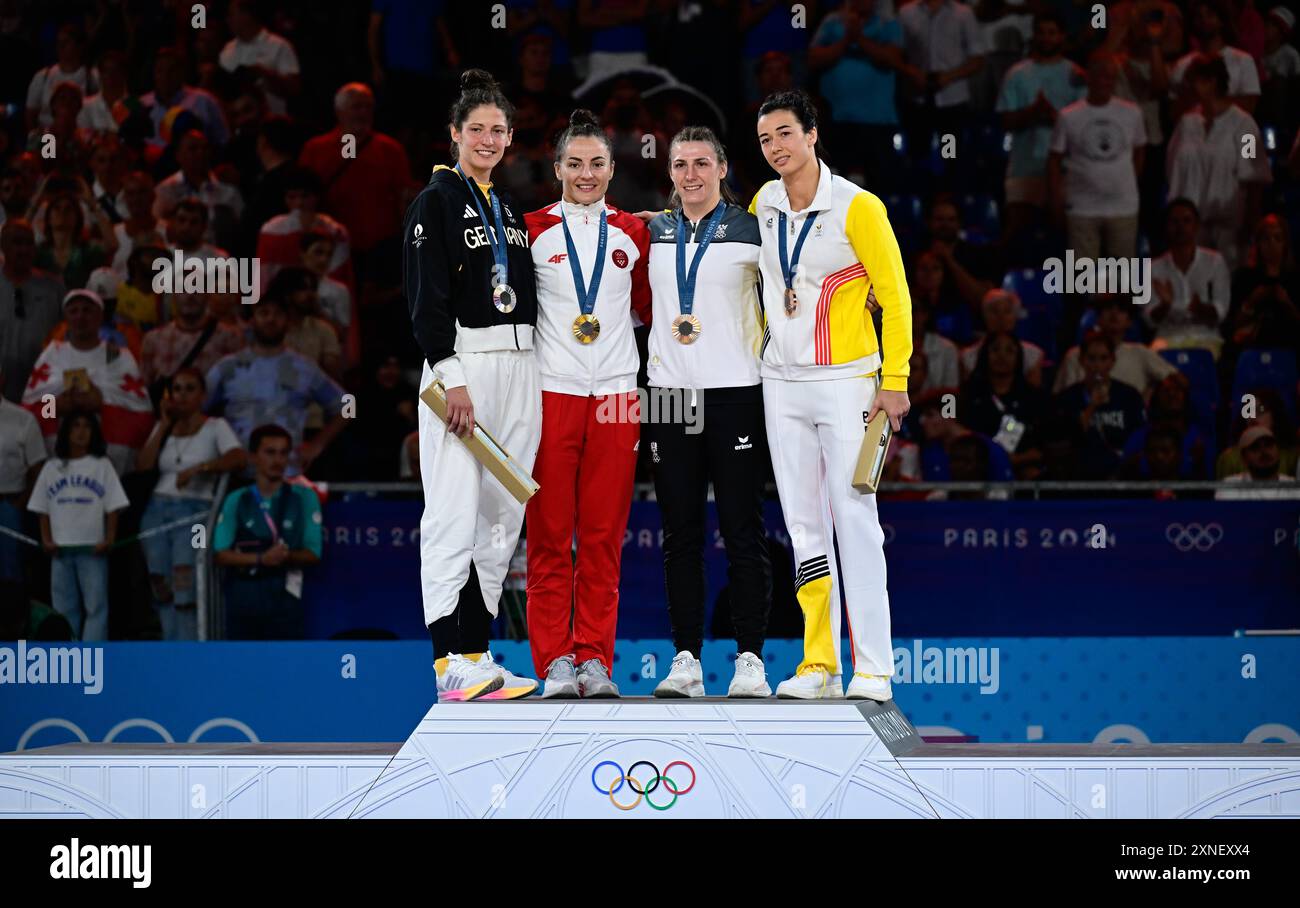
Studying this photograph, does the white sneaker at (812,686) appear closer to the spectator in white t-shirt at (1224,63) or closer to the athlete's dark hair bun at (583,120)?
the athlete's dark hair bun at (583,120)

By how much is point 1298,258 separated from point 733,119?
364 centimetres

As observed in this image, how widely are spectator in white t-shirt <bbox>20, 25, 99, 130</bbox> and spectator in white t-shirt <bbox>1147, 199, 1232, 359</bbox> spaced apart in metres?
6.86

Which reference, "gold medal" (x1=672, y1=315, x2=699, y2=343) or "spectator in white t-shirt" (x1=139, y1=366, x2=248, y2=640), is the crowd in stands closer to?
"spectator in white t-shirt" (x1=139, y1=366, x2=248, y2=640)

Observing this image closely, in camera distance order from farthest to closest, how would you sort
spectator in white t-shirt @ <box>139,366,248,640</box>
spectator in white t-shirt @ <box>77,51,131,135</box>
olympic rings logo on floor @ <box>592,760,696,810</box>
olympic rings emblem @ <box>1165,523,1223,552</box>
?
spectator in white t-shirt @ <box>77,51,131,135</box> < spectator in white t-shirt @ <box>139,366,248,640</box> < olympic rings emblem @ <box>1165,523,1223,552</box> < olympic rings logo on floor @ <box>592,760,696,810</box>

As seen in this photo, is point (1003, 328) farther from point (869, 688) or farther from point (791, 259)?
point (869, 688)

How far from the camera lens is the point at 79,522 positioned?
342 inches

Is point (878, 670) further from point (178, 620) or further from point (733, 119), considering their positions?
point (733, 119)

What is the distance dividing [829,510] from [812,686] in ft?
2.11

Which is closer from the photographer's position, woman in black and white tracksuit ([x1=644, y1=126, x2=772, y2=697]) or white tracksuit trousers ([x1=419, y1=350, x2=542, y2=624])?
white tracksuit trousers ([x1=419, y1=350, x2=542, y2=624])

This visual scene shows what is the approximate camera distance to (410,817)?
580cm

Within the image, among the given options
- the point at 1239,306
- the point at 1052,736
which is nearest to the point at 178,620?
the point at 1052,736

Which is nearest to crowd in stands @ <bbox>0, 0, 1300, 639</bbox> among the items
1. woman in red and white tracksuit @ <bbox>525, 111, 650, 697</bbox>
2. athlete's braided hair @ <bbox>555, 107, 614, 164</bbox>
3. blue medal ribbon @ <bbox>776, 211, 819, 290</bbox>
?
woman in red and white tracksuit @ <bbox>525, 111, 650, 697</bbox>

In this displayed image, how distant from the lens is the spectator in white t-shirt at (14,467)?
339 inches

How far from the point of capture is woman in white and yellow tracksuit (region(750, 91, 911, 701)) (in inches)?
240
